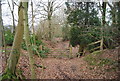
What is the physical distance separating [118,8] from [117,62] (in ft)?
7.03

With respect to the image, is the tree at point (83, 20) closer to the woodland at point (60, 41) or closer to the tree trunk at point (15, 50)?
the woodland at point (60, 41)

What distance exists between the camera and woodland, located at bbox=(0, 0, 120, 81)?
316 centimetres

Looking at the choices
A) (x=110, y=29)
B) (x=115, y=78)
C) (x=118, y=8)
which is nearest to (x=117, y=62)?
(x=115, y=78)

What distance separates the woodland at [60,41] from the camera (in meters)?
3.16

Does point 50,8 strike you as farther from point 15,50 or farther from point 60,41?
point 15,50

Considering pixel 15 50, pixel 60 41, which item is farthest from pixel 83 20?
pixel 60 41

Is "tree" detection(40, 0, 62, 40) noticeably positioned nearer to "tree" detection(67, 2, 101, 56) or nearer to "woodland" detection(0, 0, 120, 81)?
"woodland" detection(0, 0, 120, 81)

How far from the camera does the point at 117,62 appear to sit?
13.5 feet

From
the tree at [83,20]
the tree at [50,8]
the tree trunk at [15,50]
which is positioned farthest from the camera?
the tree at [50,8]

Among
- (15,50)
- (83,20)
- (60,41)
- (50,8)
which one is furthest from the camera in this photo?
(60,41)

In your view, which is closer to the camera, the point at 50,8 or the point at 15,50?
the point at 15,50

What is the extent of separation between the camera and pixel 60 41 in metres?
12.9

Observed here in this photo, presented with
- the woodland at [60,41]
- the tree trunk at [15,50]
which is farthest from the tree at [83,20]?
the tree trunk at [15,50]

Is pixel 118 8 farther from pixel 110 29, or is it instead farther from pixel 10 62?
pixel 10 62
